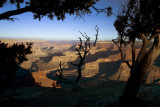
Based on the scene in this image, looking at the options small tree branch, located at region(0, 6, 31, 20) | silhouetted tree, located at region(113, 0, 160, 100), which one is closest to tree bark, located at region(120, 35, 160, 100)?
silhouetted tree, located at region(113, 0, 160, 100)

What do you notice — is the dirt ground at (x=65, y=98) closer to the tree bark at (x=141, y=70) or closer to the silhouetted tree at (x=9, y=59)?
the tree bark at (x=141, y=70)

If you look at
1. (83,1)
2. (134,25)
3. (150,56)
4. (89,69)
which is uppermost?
(83,1)

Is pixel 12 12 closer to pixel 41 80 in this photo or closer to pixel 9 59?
pixel 9 59

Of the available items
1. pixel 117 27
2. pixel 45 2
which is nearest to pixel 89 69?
pixel 117 27

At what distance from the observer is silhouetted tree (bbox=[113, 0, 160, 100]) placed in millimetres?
3984

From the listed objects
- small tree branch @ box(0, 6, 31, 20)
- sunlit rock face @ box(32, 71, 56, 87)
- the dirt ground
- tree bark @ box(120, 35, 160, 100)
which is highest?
small tree branch @ box(0, 6, 31, 20)

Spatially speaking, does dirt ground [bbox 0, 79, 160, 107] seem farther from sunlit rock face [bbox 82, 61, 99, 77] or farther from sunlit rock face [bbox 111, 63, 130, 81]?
sunlit rock face [bbox 82, 61, 99, 77]

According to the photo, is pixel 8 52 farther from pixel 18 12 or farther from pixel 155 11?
pixel 155 11

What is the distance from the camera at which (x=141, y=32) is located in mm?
4875

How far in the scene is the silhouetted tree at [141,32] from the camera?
13.1ft

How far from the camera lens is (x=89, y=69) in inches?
1982

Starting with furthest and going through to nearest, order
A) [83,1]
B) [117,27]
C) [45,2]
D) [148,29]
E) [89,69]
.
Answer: [89,69]
[117,27]
[148,29]
[83,1]
[45,2]

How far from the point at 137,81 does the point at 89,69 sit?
154ft

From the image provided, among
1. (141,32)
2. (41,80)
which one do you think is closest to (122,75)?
(41,80)
